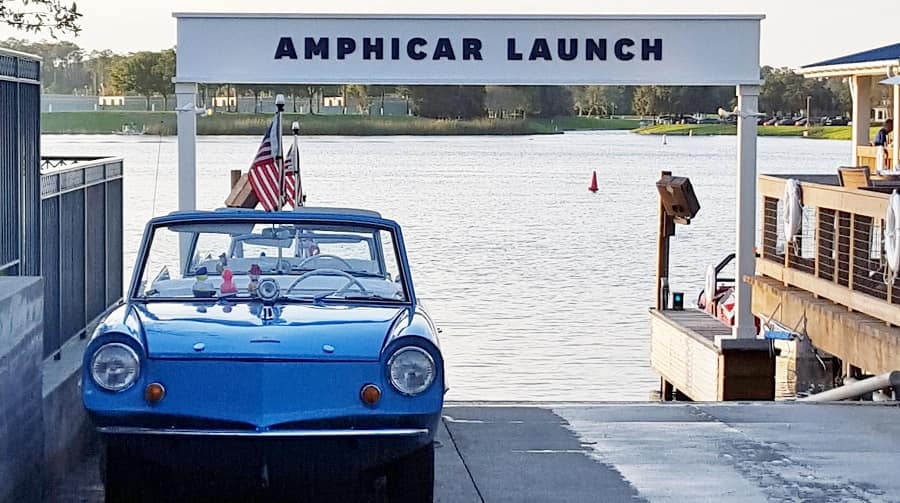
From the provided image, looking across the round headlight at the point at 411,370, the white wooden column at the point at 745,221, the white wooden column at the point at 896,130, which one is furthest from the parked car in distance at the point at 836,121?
the round headlight at the point at 411,370

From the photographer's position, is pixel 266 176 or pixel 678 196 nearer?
pixel 266 176

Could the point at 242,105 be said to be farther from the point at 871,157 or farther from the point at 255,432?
the point at 255,432

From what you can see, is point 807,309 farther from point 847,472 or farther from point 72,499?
point 72,499

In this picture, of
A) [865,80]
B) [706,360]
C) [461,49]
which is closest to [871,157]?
[865,80]

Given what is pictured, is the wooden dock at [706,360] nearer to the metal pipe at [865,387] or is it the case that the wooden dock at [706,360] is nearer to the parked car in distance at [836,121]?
the metal pipe at [865,387]

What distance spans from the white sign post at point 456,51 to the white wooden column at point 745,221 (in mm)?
832

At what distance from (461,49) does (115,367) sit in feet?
31.3

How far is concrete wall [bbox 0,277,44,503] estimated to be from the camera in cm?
698

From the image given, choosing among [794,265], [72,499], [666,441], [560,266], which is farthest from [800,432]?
[560,266]

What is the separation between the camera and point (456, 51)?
16125mm

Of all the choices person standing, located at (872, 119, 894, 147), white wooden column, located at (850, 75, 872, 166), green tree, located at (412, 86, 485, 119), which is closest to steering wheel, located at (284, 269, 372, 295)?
person standing, located at (872, 119, 894, 147)

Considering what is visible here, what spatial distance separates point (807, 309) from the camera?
16297 millimetres

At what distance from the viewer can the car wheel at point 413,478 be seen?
24.1 ft

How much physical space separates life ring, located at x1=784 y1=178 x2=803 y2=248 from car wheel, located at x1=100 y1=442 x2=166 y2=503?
10771 mm
